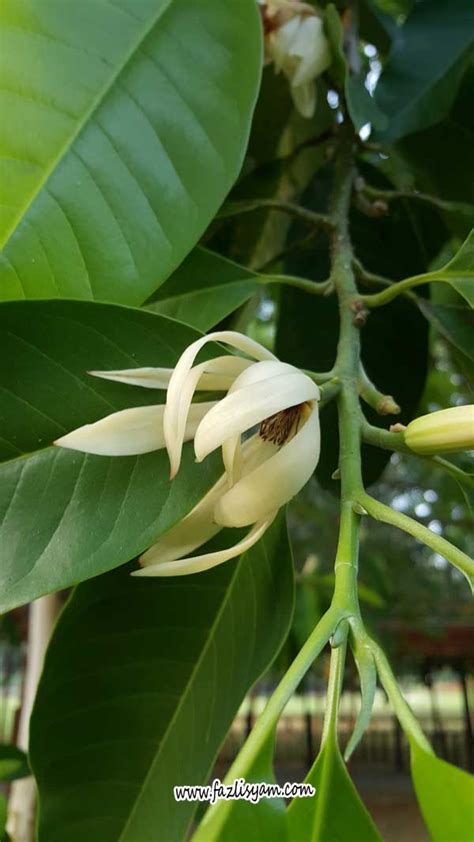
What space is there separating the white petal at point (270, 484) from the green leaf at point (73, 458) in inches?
2.2

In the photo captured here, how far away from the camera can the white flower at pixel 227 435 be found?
35 centimetres

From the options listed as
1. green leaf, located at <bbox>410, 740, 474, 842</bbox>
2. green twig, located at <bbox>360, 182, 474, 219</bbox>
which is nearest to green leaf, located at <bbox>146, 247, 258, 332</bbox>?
green twig, located at <bbox>360, 182, 474, 219</bbox>

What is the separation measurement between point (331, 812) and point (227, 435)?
16 cm

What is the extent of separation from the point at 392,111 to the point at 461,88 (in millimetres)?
119

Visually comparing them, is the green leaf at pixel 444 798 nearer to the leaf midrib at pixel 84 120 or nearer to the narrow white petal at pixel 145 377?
the narrow white petal at pixel 145 377

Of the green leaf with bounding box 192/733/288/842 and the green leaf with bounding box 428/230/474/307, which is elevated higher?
the green leaf with bounding box 428/230/474/307

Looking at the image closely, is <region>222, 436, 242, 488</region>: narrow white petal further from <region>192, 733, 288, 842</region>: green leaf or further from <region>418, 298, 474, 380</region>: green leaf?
<region>418, 298, 474, 380</region>: green leaf

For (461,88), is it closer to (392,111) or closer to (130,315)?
(392,111)

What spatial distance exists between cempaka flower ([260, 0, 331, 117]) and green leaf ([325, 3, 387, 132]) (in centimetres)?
1

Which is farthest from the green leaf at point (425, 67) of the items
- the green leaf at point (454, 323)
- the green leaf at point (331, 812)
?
the green leaf at point (331, 812)

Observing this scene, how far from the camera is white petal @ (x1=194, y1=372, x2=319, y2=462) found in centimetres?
35

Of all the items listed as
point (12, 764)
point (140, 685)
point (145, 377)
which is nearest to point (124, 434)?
point (145, 377)

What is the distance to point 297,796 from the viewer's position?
1.11 feet

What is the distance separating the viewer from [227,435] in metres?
0.35
